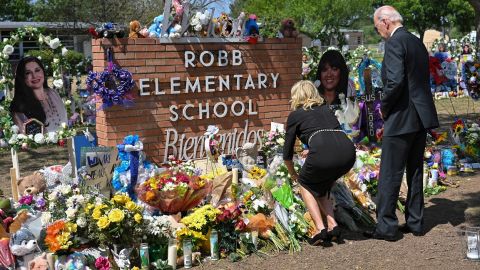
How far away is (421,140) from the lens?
218 inches

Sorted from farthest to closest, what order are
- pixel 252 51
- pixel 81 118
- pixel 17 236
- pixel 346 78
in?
pixel 81 118 < pixel 346 78 < pixel 252 51 < pixel 17 236

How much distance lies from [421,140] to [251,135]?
276cm

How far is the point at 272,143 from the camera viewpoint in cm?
719

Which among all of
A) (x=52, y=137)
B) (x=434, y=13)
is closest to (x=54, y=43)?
(x=52, y=137)

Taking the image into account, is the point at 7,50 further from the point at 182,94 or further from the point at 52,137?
the point at 182,94

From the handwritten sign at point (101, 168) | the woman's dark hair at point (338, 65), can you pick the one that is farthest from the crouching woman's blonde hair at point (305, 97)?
the woman's dark hair at point (338, 65)

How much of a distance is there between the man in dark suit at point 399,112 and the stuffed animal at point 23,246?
299cm

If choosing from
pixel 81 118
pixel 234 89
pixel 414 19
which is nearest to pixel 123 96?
pixel 234 89

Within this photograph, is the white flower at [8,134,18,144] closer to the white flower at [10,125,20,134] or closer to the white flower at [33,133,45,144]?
the white flower at [10,125,20,134]

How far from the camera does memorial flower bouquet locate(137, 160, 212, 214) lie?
5.24 metres

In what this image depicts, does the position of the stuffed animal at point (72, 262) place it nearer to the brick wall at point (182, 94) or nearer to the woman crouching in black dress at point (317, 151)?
the woman crouching in black dress at point (317, 151)

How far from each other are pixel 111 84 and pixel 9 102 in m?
1.12

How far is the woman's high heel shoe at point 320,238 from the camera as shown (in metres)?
5.27

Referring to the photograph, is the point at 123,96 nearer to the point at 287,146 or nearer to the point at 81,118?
the point at 287,146
